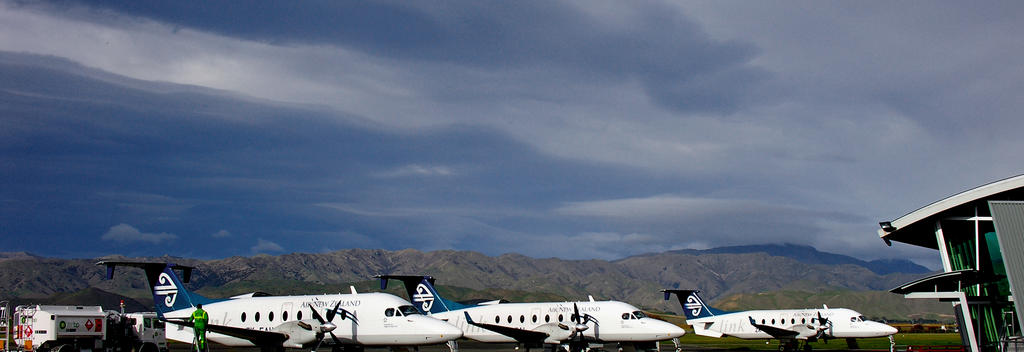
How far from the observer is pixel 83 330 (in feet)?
115

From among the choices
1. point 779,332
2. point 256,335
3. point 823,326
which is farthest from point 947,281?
point 256,335

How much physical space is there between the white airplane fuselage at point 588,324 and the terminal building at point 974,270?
11.9 meters

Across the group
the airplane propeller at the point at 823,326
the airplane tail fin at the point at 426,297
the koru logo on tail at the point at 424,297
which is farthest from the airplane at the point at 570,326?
the airplane propeller at the point at 823,326

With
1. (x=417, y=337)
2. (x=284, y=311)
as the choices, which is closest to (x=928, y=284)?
(x=417, y=337)

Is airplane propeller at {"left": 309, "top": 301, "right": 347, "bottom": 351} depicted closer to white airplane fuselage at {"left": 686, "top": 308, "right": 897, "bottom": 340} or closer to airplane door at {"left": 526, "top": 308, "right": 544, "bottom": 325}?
airplane door at {"left": 526, "top": 308, "right": 544, "bottom": 325}

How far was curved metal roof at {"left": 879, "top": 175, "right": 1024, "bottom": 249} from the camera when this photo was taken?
33.6 meters

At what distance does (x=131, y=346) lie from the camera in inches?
1467

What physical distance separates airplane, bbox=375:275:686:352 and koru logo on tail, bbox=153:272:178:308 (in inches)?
621

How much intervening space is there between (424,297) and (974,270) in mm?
31018

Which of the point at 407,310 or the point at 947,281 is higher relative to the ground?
the point at 947,281

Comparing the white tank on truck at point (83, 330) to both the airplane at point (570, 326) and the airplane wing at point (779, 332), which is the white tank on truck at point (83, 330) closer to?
the airplane at point (570, 326)

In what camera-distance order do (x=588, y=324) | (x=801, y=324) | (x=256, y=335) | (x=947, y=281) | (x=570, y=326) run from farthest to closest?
1. (x=801, y=324)
2. (x=588, y=324)
3. (x=570, y=326)
4. (x=947, y=281)
5. (x=256, y=335)

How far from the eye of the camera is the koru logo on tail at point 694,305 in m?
67.2

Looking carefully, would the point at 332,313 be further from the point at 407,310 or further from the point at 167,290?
the point at 167,290
